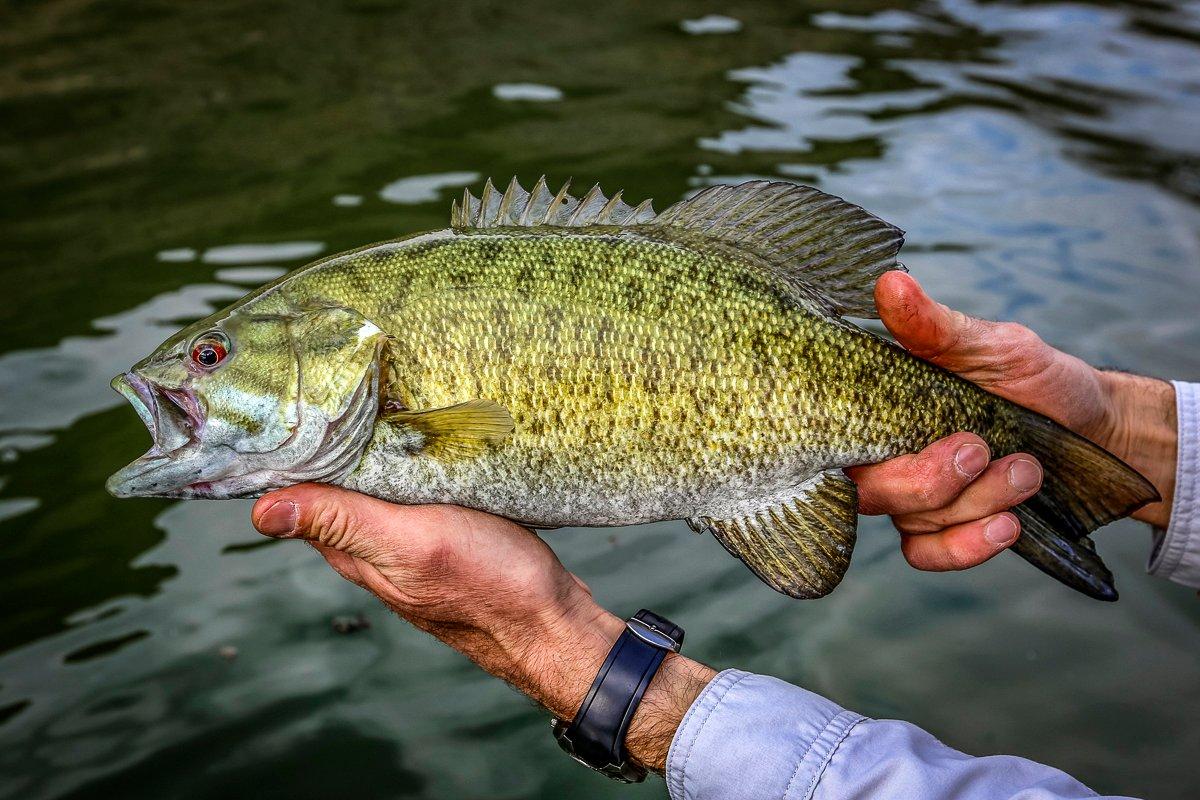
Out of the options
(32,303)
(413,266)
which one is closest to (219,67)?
(32,303)

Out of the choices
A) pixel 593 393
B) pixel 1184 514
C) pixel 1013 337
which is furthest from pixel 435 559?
pixel 1184 514

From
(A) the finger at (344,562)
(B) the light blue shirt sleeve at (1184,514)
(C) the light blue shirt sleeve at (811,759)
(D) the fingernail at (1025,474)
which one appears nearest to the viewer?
(C) the light blue shirt sleeve at (811,759)

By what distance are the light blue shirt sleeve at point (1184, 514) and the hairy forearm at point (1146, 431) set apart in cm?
7

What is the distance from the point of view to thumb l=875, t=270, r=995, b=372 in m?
2.63

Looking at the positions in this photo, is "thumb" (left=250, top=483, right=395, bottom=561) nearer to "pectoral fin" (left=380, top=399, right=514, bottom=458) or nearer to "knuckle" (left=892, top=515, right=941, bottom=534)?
"pectoral fin" (left=380, top=399, right=514, bottom=458)

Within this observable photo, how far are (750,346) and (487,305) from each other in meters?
0.69

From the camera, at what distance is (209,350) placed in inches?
97.8

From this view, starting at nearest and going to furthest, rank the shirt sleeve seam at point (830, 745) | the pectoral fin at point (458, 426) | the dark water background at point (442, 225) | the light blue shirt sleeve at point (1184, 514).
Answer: the shirt sleeve seam at point (830, 745), the pectoral fin at point (458, 426), the light blue shirt sleeve at point (1184, 514), the dark water background at point (442, 225)

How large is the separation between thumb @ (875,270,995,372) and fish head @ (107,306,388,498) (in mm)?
1354

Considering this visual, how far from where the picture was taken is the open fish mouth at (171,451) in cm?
240

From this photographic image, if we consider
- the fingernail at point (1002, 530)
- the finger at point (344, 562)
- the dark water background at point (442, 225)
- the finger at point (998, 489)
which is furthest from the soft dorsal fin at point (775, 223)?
the dark water background at point (442, 225)

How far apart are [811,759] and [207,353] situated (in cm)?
179

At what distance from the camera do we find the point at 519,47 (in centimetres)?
1002

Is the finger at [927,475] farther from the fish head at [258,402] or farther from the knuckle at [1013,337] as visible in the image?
the fish head at [258,402]
